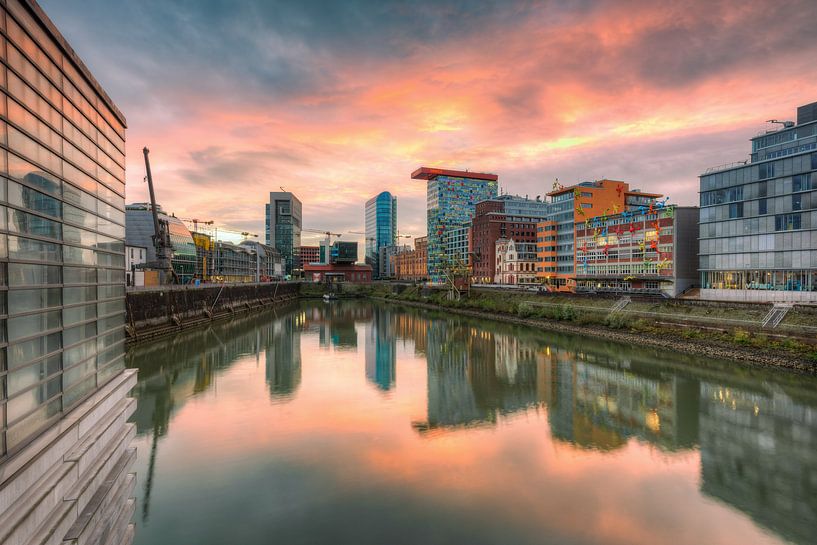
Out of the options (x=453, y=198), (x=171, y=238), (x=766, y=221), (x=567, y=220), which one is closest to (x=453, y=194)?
(x=453, y=198)

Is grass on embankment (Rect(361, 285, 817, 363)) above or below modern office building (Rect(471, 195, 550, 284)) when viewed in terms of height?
below

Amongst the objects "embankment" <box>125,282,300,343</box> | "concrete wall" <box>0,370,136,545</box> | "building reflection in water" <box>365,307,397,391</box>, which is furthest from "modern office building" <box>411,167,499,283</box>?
"concrete wall" <box>0,370,136,545</box>

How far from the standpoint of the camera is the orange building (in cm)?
8656

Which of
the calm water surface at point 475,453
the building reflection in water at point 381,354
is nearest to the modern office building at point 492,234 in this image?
the building reflection in water at point 381,354

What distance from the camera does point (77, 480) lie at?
8.38m

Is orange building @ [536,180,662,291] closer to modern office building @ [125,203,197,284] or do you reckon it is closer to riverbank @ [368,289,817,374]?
riverbank @ [368,289,817,374]

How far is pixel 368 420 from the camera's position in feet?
70.9

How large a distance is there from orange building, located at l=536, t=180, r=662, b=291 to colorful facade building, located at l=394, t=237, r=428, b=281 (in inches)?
3104

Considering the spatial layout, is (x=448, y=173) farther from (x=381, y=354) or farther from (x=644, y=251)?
(x=381, y=354)

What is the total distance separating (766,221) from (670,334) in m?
21.8

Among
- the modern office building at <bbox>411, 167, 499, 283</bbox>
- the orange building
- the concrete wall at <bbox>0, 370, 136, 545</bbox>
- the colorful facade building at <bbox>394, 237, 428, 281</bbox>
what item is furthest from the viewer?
the modern office building at <bbox>411, 167, 499, 283</bbox>

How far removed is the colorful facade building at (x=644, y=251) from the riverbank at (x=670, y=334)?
1123 centimetres

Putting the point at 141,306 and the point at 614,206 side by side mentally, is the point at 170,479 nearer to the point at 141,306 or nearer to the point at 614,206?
the point at 141,306

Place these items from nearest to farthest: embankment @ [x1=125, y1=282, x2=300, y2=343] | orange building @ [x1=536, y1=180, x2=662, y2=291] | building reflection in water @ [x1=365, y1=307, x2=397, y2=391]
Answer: building reflection in water @ [x1=365, y1=307, x2=397, y2=391] → embankment @ [x1=125, y1=282, x2=300, y2=343] → orange building @ [x1=536, y1=180, x2=662, y2=291]
